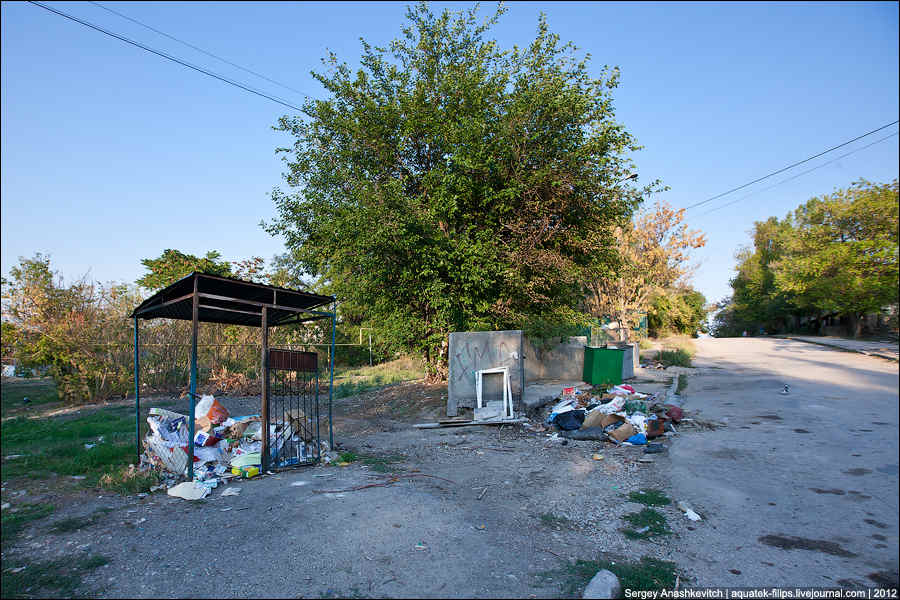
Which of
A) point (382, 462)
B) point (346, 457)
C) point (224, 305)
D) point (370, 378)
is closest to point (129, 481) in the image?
point (346, 457)

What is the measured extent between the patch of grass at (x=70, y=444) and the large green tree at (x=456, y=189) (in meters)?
6.11

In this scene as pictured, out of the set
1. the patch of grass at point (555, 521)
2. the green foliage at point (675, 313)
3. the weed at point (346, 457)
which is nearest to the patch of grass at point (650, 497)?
the patch of grass at point (555, 521)

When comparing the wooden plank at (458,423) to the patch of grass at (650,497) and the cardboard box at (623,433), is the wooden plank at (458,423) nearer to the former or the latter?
the cardboard box at (623,433)

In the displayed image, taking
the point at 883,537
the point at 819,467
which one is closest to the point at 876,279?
the point at 883,537

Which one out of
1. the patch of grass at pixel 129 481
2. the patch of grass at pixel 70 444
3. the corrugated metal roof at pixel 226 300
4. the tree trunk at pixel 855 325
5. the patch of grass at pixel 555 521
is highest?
the corrugated metal roof at pixel 226 300

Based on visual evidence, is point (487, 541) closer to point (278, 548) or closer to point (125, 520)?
point (278, 548)

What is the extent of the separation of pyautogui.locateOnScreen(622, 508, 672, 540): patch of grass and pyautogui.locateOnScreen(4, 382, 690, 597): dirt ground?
10cm

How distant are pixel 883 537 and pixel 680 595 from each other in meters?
1.60

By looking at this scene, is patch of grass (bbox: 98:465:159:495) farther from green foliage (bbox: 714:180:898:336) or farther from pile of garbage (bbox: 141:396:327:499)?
green foliage (bbox: 714:180:898:336)

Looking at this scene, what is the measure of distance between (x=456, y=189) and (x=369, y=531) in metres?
9.75

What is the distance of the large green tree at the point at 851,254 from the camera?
98.3 inches

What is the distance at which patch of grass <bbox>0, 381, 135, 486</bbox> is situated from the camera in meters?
6.39

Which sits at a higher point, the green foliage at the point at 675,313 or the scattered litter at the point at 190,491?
the green foliage at the point at 675,313

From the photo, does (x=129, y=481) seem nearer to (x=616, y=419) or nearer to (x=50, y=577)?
(x=50, y=577)
